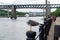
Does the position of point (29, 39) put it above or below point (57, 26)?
below

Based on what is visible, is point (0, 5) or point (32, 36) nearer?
point (32, 36)

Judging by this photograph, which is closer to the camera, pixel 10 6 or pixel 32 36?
pixel 32 36

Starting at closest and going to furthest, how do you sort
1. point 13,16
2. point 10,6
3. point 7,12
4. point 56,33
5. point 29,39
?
point 56,33, point 29,39, point 13,16, point 10,6, point 7,12

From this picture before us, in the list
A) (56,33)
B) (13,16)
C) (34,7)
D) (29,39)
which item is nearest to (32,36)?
(29,39)

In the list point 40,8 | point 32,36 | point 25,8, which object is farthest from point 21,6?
point 32,36

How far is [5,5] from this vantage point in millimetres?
110812

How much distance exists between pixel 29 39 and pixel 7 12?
5734 inches

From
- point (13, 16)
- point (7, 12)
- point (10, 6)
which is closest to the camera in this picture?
point (13, 16)

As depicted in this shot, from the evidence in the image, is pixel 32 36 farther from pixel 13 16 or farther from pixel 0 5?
pixel 0 5

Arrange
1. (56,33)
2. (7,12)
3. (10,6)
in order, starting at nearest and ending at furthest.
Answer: (56,33), (10,6), (7,12)

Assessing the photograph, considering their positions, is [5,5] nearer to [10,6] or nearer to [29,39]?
[10,6]

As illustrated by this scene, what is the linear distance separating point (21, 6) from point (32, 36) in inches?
4112

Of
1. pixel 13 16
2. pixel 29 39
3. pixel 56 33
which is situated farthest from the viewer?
pixel 13 16

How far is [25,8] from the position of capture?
108m
